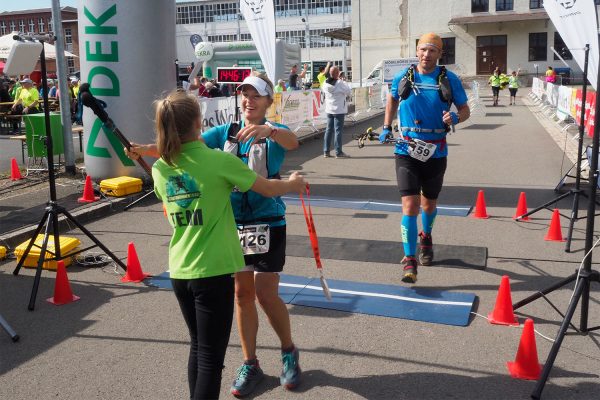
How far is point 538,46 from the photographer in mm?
57812

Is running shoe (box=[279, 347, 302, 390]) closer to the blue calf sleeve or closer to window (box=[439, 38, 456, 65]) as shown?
the blue calf sleeve

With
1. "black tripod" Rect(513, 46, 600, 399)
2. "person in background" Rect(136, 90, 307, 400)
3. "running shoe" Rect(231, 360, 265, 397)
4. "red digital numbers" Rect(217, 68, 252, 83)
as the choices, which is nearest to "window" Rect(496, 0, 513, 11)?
"red digital numbers" Rect(217, 68, 252, 83)

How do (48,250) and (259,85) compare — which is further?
(48,250)

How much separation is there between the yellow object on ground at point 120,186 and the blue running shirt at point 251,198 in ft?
21.9

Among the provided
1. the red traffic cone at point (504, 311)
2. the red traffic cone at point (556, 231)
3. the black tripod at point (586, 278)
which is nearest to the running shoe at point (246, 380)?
the black tripod at point (586, 278)

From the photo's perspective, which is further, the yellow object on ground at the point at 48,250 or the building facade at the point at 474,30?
the building facade at the point at 474,30

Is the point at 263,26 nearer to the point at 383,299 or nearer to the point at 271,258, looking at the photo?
the point at 383,299

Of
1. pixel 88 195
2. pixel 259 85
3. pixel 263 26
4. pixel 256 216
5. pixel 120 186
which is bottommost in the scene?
pixel 88 195

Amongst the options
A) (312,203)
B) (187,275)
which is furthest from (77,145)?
(187,275)

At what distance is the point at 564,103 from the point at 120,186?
16.6 meters

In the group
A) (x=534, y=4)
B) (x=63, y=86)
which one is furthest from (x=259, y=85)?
(x=534, y=4)

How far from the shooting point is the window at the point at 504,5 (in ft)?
192

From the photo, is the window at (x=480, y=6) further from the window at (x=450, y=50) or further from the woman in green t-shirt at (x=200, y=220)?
the woman in green t-shirt at (x=200, y=220)

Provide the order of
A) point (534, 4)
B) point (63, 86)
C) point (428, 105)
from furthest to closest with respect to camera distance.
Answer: point (534, 4), point (63, 86), point (428, 105)
